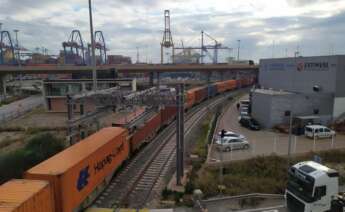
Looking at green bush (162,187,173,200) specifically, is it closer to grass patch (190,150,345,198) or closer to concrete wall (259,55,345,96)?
grass patch (190,150,345,198)

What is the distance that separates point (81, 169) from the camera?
13781mm

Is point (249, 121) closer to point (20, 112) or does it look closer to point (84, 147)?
point (84, 147)

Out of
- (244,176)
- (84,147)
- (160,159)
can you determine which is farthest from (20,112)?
(244,176)

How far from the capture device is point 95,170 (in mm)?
15609

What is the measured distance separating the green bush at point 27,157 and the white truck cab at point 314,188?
54.7 feet

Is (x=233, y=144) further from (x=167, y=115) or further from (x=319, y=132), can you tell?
(x=167, y=115)

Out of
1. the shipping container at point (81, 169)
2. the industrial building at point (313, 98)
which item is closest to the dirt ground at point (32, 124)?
the shipping container at point (81, 169)

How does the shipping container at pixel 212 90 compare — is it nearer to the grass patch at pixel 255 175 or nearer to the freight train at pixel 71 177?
the grass patch at pixel 255 175

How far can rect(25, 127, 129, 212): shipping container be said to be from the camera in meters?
12.0

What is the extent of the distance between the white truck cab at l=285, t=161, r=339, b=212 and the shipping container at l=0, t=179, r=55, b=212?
1115 cm

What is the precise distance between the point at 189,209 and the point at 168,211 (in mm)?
1219

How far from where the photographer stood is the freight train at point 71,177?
1039cm

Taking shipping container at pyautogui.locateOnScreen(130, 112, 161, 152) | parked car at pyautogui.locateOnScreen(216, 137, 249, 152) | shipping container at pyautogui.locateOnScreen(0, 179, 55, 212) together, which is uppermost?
shipping container at pyautogui.locateOnScreen(0, 179, 55, 212)

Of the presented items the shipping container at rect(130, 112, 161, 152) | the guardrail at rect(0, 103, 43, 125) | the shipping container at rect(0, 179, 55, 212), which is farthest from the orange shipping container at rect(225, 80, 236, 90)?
the shipping container at rect(0, 179, 55, 212)
